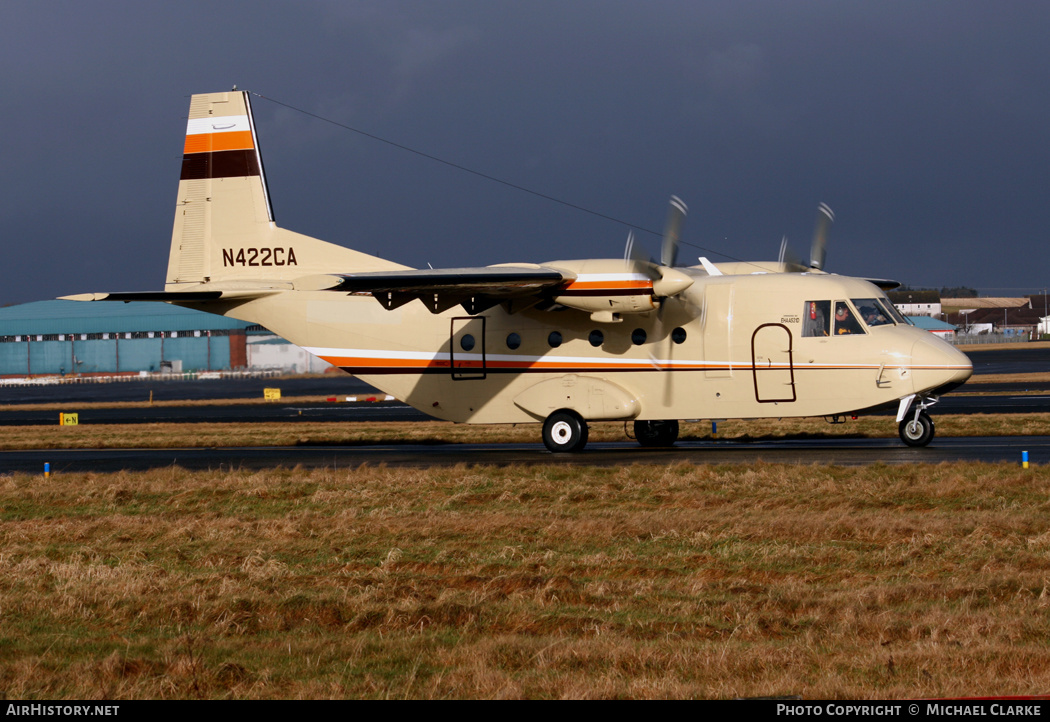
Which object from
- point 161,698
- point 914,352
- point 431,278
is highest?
point 431,278

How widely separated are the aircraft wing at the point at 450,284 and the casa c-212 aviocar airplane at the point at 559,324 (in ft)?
0.15

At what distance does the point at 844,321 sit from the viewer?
21203mm

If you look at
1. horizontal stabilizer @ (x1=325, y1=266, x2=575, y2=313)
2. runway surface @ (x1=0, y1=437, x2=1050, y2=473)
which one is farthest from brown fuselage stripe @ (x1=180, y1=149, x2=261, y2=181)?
runway surface @ (x1=0, y1=437, x2=1050, y2=473)

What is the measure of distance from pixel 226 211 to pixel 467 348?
7.82 m

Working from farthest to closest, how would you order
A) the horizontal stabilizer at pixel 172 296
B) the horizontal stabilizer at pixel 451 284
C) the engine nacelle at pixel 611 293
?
the horizontal stabilizer at pixel 172 296 < the engine nacelle at pixel 611 293 < the horizontal stabilizer at pixel 451 284

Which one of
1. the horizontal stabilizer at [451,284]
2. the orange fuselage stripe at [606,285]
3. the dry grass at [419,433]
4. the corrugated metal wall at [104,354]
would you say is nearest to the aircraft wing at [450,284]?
the horizontal stabilizer at [451,284]

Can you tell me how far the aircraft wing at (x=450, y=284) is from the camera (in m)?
19.8

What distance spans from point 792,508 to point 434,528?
5.16 metres

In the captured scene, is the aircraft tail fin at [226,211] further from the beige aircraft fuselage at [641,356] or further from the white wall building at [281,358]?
the white wall building at [281,358]

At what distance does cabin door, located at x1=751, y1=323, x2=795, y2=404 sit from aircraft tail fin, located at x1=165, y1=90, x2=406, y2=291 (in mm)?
11753

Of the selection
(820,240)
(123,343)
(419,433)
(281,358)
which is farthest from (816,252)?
(123,343)

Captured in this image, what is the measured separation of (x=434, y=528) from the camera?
43.9 feet

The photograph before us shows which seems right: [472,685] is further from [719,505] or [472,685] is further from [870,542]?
[719,505]

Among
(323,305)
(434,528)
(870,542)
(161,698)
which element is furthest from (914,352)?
(161,698)
